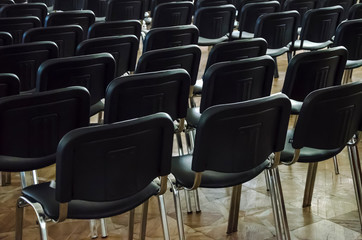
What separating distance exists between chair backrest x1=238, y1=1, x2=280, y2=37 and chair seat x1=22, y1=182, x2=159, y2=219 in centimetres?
378

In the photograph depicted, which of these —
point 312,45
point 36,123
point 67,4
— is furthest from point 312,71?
point 67,4

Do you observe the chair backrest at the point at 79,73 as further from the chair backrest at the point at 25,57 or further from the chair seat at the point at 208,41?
the chair seat at the point at 208,41

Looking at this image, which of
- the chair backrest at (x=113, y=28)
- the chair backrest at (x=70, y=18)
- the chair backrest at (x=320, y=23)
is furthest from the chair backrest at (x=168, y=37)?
the chair backrest at (x=320, y=23)

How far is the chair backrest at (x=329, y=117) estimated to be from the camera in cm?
314

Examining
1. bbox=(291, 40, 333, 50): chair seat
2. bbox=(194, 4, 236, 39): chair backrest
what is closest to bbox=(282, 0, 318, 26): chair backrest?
bbox=(291, 40, 333, 50): chair seat

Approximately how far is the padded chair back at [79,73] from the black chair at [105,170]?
0.87 m

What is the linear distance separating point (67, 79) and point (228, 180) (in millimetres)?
1202

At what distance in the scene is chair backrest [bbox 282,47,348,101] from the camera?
394 cm

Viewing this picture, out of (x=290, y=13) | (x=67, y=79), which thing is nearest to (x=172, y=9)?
(x=290, y=13)

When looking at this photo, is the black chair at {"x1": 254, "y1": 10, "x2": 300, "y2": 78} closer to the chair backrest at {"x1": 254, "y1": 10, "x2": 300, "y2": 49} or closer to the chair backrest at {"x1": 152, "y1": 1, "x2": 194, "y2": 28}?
the chair backrest at {"x1": 254, "y1": 10, "x2": 300, "y2": 49}

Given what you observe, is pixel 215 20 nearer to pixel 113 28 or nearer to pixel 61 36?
pixel 113 28

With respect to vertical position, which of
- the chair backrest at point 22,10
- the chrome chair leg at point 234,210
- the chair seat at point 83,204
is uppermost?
the chair backrest at point 22,10

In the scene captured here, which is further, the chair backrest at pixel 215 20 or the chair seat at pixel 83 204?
the chair backrest at pixel 215 20

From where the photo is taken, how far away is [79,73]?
12.5 ft
